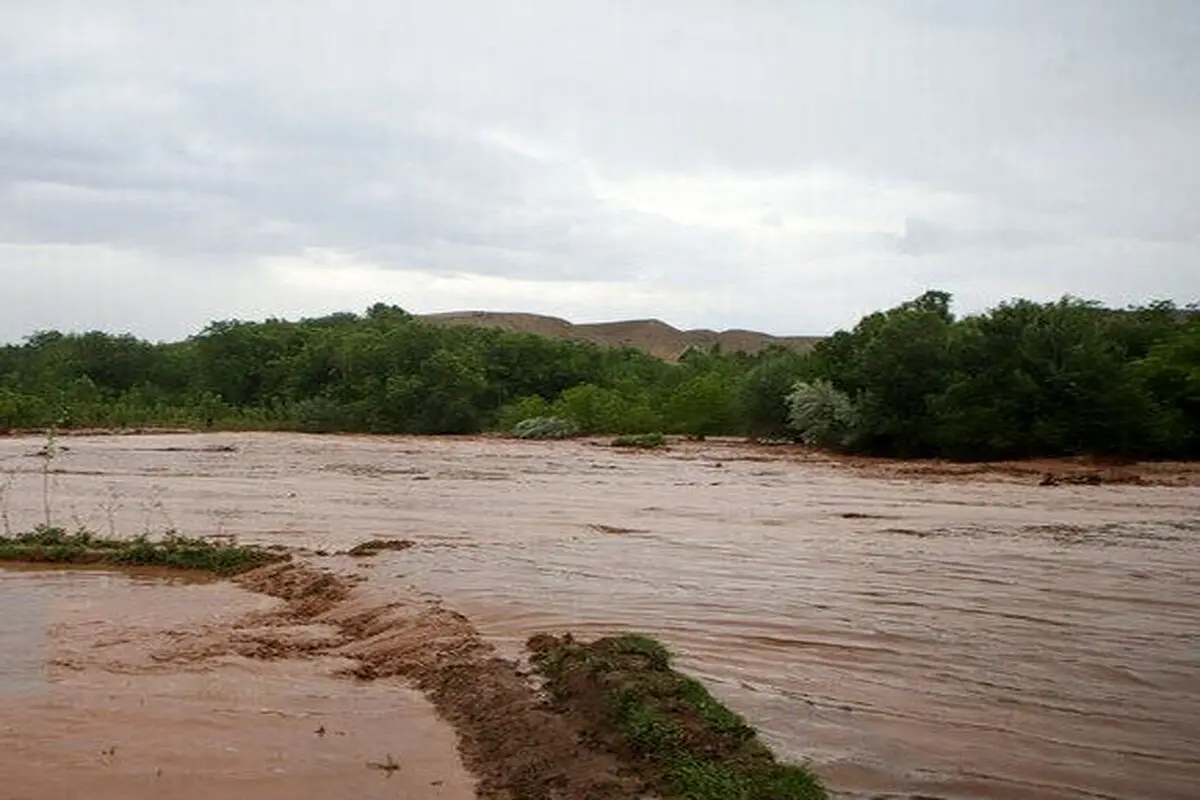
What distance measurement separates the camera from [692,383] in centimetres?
5191

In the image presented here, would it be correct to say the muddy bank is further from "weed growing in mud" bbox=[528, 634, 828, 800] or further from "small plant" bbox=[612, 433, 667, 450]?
"small plant" bbox=[612, 433, 667, 450]

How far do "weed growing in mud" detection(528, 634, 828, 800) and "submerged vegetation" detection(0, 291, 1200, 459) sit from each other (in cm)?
2759

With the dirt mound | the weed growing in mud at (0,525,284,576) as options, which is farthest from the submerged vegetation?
the dirt mound

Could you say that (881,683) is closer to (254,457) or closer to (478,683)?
(478,683)

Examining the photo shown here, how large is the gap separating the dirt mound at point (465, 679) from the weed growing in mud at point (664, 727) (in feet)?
0.47

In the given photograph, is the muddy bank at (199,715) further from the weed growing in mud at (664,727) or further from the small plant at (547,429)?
the small plant at (547,429)

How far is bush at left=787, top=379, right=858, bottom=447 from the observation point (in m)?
37.5

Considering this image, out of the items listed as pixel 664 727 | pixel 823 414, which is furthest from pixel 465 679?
pixel 823 414

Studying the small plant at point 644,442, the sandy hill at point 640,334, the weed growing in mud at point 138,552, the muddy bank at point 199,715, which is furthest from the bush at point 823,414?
the sandy hill at point 640,334

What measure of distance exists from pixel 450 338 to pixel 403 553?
48878 mm

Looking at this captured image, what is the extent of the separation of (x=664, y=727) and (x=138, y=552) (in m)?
9.98

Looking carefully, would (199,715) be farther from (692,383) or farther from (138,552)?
(692,383)

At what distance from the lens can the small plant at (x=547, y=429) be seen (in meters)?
50.6

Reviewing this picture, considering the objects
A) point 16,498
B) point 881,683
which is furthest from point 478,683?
point 16,498
